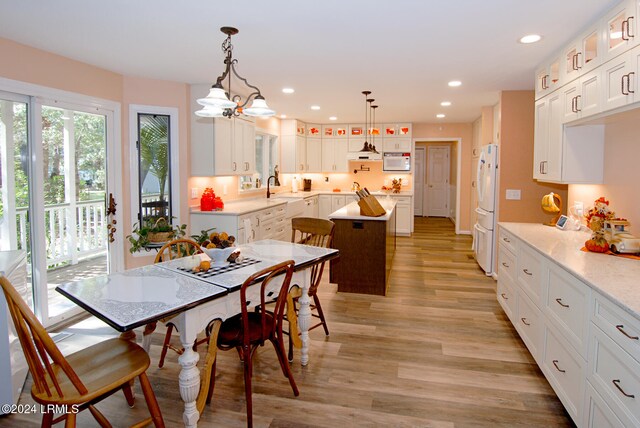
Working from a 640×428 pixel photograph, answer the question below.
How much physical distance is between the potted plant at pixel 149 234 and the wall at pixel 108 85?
0.13m

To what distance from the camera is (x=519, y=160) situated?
507 centimetres

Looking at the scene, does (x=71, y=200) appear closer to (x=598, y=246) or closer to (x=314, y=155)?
(x=598, y=246)

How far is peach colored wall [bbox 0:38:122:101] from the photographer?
3221mm

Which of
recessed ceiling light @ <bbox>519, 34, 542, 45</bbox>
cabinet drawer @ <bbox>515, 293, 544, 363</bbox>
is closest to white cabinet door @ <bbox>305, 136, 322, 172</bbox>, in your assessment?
recessed ceiling light @ <bbox>519, 34, 542, 45</bbox>

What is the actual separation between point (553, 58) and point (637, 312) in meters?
2.89

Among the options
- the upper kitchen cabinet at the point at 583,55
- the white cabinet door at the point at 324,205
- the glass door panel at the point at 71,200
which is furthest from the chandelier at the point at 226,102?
the white cabinet door at the point at 324,205

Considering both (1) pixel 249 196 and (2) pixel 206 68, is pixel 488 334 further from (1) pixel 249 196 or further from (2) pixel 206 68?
(1) pixel 249 196

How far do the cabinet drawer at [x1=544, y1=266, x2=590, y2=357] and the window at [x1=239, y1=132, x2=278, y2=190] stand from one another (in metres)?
5.03

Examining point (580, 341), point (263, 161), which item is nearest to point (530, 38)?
point (580, 341)

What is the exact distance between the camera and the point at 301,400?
250 cm

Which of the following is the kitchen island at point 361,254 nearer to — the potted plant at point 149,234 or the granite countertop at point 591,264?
the granite countertop at point 591,264

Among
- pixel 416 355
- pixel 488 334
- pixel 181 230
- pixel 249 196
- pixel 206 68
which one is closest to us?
pixel 416 355

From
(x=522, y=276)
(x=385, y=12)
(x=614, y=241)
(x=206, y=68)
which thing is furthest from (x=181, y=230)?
(x=614, y=241)

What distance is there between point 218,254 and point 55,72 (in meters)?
2.52
